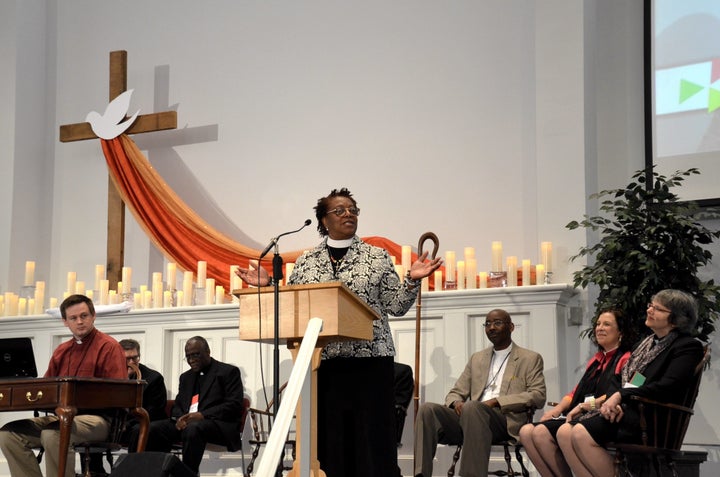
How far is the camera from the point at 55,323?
732cm

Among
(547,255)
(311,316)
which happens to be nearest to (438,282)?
(547,255)

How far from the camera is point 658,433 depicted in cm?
427

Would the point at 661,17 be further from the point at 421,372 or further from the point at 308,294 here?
the point at 308,294

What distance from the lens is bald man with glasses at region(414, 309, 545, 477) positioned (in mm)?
5137

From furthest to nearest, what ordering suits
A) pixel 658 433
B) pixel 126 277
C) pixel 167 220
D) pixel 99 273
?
pixel 167 220, pixel 99 273, pixel 126 277, pixel 658 433

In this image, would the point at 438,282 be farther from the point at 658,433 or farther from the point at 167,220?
the point at 167,220

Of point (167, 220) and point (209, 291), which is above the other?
point (167, 220)

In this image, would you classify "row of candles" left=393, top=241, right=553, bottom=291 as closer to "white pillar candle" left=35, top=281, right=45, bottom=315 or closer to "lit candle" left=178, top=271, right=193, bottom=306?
"lit candle" left=178, top=271, right=193, bottom=306

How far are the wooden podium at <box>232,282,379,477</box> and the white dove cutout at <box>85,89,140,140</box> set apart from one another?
4689mm

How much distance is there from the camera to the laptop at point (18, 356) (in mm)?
5066

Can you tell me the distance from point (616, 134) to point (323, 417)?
3.86m

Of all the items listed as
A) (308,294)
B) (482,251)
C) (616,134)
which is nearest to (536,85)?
(616,134)

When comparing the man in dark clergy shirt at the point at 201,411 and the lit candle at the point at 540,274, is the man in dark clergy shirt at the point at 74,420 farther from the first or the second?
the lit candle at the point at 540,274

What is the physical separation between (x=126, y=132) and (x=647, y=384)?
522 cm
